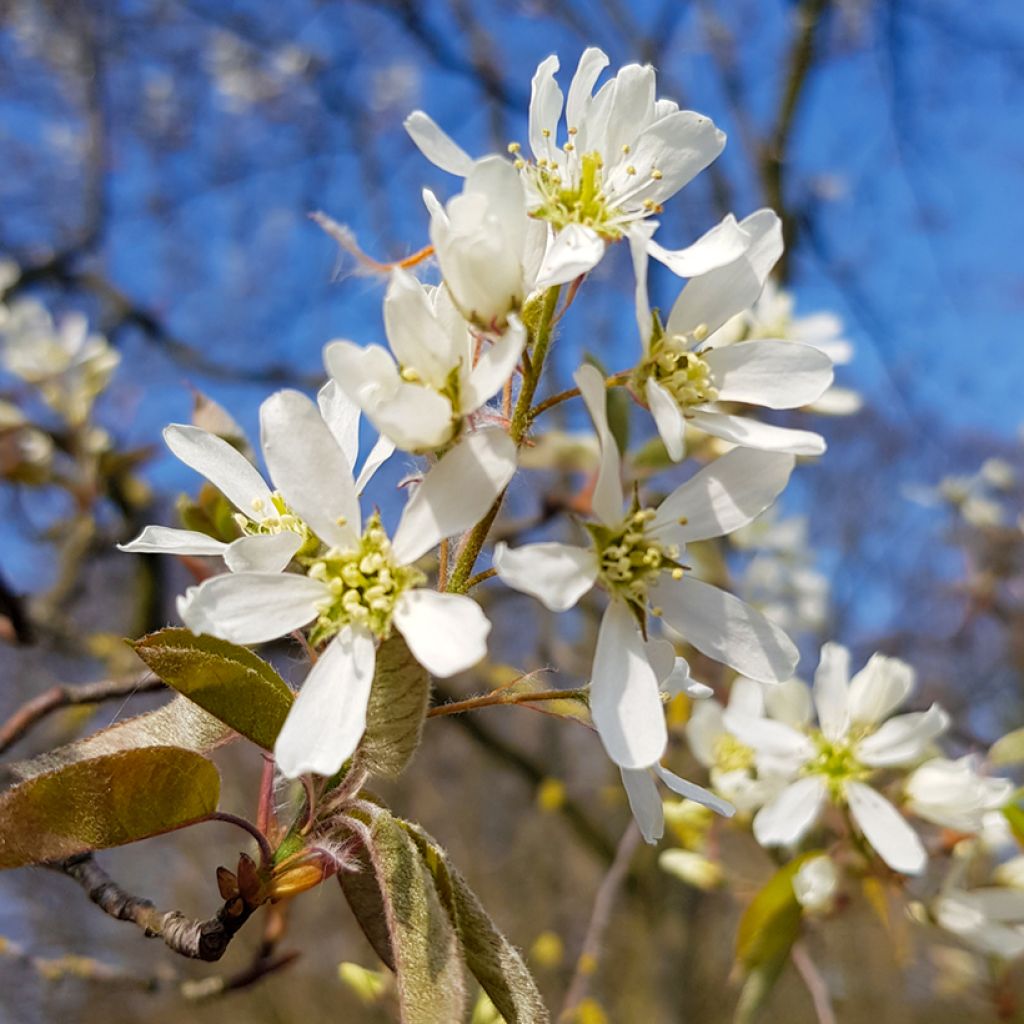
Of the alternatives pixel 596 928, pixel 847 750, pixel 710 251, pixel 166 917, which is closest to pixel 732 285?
pixel 710 251

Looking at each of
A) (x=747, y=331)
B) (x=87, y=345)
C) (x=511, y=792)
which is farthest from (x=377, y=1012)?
(x=747, y=331)

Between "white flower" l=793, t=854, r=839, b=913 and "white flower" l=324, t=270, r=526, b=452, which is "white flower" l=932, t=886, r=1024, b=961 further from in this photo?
"white flower" l=324, t=270, r=526, b=452

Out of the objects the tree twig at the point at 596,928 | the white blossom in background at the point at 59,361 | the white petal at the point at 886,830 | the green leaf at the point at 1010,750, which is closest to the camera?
the white petal at the point at 886,830

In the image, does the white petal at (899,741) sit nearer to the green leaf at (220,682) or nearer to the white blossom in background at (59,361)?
the green leaf at (220,682)

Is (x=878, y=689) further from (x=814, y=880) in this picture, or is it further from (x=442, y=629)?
(x=442, y=629)

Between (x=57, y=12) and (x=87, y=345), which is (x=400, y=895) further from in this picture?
(x=57, y=12)

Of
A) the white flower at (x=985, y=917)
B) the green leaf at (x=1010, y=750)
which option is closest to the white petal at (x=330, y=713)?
the white flower at (x=985, y=917)
